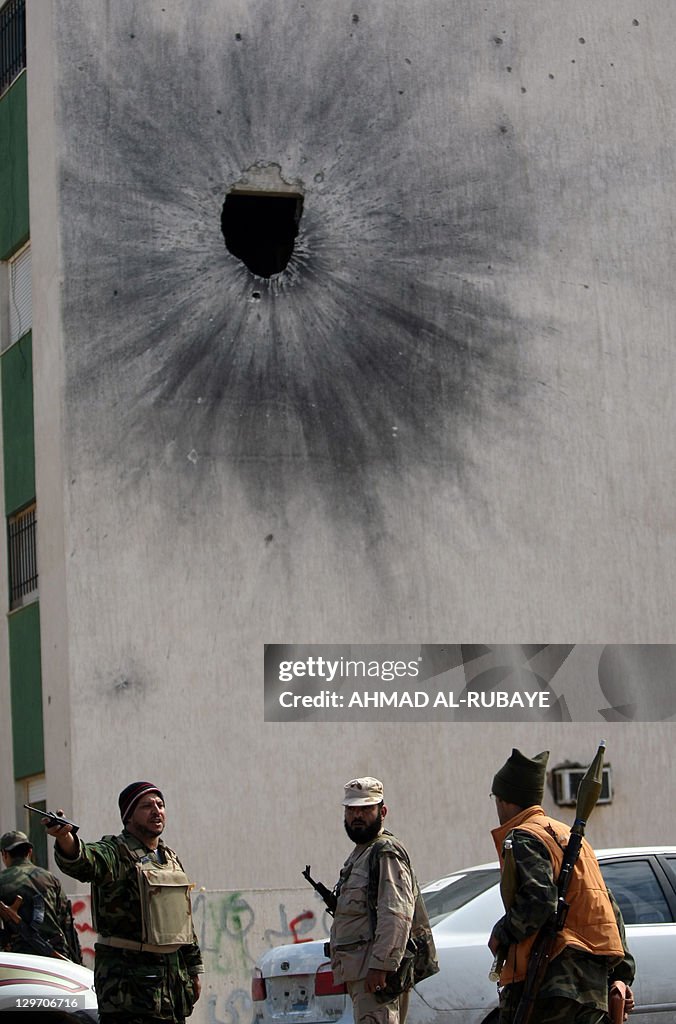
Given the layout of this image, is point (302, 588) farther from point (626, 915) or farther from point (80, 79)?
point (626, 915)

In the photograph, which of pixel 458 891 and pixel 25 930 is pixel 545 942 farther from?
pixel 25 930

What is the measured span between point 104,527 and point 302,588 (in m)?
1.93

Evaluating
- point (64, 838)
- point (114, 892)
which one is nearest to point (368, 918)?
point (114, 892)

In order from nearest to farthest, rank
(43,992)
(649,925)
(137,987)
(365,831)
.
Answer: (137,987), (365,831), (43,992), (649,925)

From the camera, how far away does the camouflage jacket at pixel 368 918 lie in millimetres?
7465

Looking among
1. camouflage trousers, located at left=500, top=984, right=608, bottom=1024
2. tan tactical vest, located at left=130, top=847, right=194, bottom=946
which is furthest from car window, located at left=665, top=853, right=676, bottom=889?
tan tactical vest, located at left=130, top=847, right=194, bottom=946

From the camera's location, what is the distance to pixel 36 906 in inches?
405

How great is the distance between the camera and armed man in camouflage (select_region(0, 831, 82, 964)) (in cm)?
1023

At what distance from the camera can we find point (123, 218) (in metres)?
15.7

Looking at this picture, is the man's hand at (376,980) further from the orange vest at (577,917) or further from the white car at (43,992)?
the white car at (43,992)

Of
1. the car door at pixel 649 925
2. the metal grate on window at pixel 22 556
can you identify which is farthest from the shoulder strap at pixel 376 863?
the metal grate on window at pixel 22 556

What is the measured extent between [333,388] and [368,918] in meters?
8.76

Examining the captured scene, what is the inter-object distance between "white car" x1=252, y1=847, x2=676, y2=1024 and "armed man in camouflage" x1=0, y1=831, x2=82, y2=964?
5.68ft

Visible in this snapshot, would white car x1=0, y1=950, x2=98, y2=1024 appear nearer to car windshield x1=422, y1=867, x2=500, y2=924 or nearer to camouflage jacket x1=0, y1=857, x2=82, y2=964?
camouflage jacket x1=0, y1=857, x2=82, y2=964
